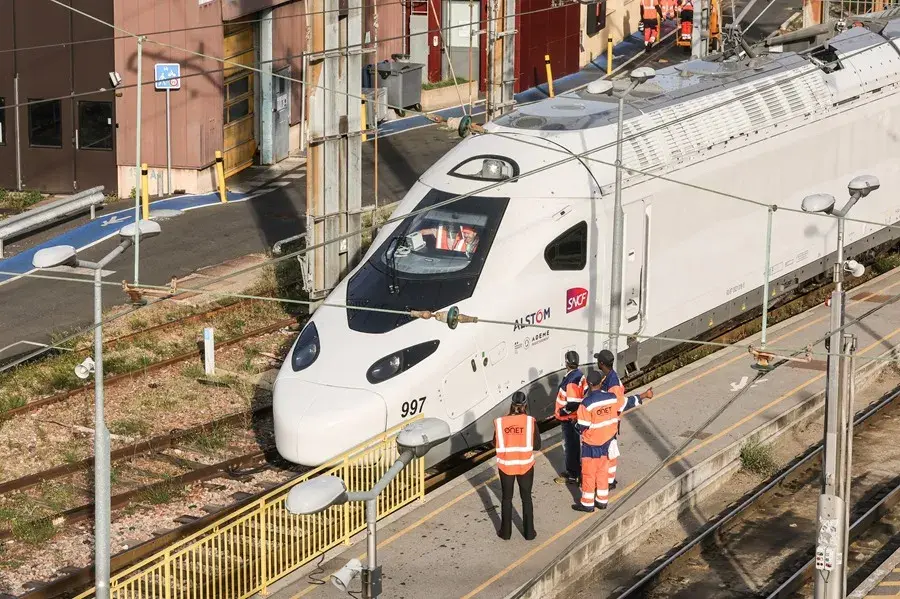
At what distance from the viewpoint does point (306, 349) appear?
58.2 feet

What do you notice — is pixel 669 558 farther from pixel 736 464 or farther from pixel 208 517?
pixel 208 517

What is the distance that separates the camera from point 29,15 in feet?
105

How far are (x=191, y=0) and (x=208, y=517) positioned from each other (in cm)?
1665

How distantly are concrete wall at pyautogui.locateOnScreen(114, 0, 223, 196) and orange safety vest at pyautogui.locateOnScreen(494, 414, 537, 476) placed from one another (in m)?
17.3

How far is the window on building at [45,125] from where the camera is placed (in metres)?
32.9

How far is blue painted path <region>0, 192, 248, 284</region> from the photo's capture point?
2758 centimetres

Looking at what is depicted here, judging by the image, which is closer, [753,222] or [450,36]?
[753,222]

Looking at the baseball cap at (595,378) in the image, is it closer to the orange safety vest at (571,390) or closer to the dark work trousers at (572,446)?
the orange safety vest at (571,390)

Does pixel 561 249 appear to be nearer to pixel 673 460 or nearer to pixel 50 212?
pixel 673 460

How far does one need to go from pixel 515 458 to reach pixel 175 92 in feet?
59.4

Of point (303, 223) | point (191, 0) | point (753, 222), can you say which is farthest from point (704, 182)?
point (191, 0)

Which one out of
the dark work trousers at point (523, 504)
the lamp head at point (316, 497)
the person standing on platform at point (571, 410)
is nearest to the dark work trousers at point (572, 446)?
the person standing on platform at point (571, 410)

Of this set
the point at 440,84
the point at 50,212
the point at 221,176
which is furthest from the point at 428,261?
the point at 440,84

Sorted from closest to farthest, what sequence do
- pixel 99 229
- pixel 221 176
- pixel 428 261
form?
pixel 428 261
pixel 99 229
pixel 221 176
